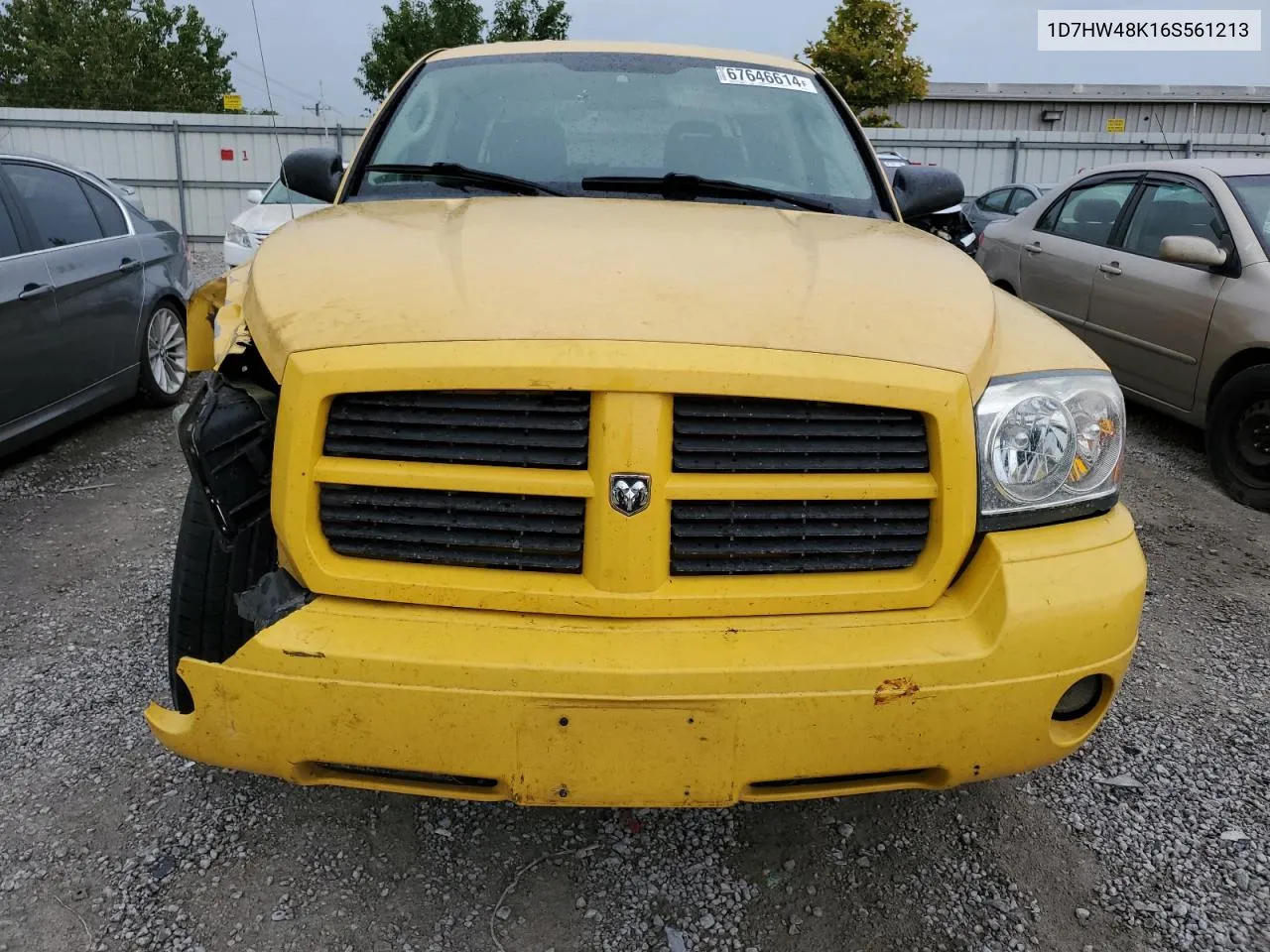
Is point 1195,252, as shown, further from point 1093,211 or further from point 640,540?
point 640,540

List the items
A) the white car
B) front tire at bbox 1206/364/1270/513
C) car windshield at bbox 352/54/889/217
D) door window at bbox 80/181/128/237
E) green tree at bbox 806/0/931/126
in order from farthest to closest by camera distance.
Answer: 1. green tree at bbox 806/0/931/126
2. the white car
3. door window at bbox 80/181/128/237
4. front tire at bbox 1206/364/1270/513
5. car windshield at bbox 352/54/889/217

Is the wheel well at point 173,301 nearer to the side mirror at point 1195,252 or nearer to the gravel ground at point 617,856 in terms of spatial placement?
the gravel ground at point 617,856

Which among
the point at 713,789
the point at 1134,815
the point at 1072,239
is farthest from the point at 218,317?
the point at 1072,239

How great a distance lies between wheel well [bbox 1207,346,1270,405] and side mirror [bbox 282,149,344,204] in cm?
429

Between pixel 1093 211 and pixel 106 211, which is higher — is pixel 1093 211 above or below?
below

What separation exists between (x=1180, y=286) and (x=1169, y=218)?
0.59 metres

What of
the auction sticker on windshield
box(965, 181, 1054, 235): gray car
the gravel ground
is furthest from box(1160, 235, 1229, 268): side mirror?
box(965, 181, 1054, 235): gray car

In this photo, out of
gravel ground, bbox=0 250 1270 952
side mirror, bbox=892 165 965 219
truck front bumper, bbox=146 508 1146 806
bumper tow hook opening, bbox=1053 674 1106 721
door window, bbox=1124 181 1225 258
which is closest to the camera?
truck front bumper, bbox=146 508 1146 806

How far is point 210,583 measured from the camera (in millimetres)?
2057

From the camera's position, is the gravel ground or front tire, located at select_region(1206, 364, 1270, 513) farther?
front tire, located at select_region(1206, 364, 1270, 513)

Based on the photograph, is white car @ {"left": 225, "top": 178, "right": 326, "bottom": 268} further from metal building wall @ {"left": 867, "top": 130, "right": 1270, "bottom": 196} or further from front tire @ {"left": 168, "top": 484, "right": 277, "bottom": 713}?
metal building wall @ {"left": 867, "top": 130, "right": 1270, "bottom": 196}

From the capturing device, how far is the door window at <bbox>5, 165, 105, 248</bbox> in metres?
4.91

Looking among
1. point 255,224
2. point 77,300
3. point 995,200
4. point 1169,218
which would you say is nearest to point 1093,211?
point 1169,218

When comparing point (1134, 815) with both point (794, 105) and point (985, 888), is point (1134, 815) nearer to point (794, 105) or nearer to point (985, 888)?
point (985, 888)
